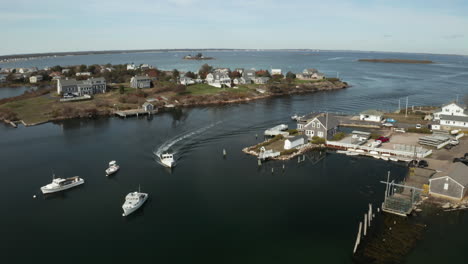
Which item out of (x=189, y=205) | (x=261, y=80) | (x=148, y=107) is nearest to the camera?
(x=189, y=205)

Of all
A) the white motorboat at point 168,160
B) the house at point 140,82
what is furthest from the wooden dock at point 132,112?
the white motorboat at point 168,160

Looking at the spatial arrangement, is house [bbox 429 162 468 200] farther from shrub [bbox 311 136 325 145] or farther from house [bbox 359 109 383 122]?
house [bbox 359 109 383 122]

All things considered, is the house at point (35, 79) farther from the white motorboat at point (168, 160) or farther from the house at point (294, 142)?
the house at point (294, 142)

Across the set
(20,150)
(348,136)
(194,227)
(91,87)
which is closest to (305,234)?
(194,227)

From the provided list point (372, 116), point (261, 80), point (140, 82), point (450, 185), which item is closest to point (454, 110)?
point (372, 116)

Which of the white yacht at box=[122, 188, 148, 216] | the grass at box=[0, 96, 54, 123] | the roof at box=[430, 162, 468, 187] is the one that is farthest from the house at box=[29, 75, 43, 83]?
the roof at box=[430, 162, 468, 187]

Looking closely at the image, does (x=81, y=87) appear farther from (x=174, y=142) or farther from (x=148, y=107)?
(x=174, y=142)

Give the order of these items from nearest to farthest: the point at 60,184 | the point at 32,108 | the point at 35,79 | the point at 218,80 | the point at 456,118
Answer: the point at 60,184, the point at 456,118, the point at 32,108, the point at 218,80, the point at 35,79
